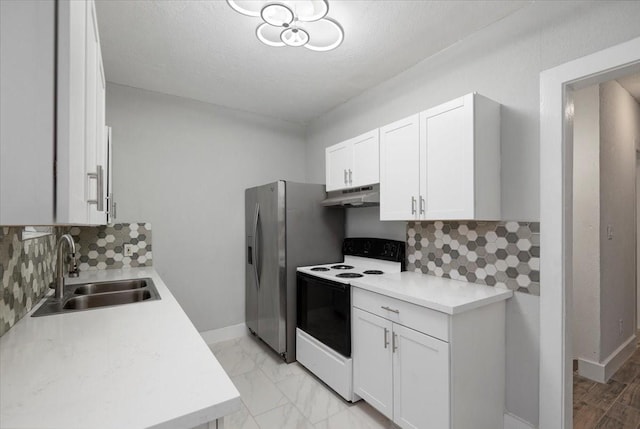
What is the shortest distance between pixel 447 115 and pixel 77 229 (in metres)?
3.06

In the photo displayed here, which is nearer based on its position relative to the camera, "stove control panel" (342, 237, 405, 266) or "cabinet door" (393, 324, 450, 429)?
"cabinet door" (393, 324, 450, 429)

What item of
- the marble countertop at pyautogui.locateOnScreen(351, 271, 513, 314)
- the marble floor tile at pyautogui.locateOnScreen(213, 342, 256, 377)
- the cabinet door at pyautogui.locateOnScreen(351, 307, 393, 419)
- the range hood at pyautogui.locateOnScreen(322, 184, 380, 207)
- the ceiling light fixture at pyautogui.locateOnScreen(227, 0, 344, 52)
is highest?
the ceiling light fixture at pyautogui.locateOnScreen(227, 0, 344, 52)

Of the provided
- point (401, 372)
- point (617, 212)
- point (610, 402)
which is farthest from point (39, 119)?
point (617, 212)

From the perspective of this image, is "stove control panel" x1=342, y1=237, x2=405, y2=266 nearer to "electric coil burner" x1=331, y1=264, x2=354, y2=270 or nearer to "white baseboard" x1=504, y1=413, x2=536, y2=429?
"electric coil burner" x1=331, y1=264, x2=354, y2=270

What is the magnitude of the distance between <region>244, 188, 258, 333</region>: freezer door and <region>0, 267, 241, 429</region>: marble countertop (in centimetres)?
187

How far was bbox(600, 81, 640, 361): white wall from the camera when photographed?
2.55 metres

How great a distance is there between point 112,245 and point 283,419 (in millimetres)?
2082

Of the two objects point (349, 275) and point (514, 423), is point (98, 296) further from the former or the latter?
point (514, 423)

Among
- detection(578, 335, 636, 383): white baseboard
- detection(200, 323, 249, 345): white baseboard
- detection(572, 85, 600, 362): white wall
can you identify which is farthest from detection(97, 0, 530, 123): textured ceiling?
detection(578, 335, 636, 383): white baseboard

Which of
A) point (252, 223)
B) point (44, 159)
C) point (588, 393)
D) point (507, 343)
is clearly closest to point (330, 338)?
point (507, 343)

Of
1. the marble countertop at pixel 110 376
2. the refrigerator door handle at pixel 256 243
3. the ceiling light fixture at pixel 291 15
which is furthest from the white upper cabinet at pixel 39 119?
the refrigerator door handle at pixel 256 243

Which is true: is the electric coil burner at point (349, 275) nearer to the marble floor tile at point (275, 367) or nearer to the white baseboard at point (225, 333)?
the marble floor tile at point (275, 367)

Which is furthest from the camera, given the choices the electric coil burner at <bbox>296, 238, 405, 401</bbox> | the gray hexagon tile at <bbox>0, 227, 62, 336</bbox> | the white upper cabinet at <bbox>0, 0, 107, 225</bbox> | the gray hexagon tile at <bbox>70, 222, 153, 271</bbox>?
the gray hexagon tile at <bbox>70, 222, 153, 271</bbox>

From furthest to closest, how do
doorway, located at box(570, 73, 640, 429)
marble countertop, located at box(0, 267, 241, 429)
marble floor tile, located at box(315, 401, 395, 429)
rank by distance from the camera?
doorway, located at box(570, 73, 640, 429)
marble floor tile, located at box(315, 401, 395, 429)
marble countertop, located at box(0, 267, 241, 429)
